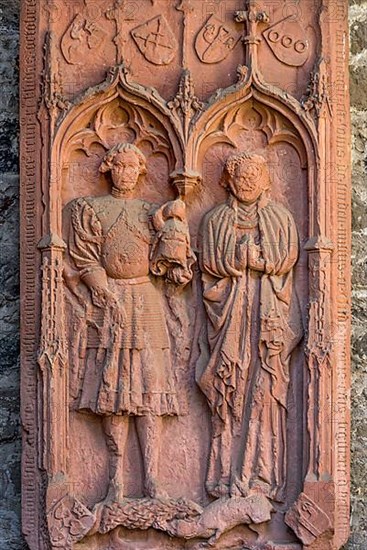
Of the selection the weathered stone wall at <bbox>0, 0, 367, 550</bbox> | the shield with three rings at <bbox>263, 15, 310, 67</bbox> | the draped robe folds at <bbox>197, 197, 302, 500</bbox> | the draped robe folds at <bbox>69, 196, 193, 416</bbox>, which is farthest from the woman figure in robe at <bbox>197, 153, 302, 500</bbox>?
the shield with three rings at <bbox>263, 15, 310, 67</bbox>

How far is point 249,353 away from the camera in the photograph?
5980 millimetres

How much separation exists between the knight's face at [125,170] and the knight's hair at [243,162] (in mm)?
380

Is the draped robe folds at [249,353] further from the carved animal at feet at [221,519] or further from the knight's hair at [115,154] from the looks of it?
the knight's hair at [115,154]

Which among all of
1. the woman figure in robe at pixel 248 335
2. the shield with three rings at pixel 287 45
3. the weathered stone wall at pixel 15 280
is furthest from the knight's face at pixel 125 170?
the shield with three rings at pixel 287 45

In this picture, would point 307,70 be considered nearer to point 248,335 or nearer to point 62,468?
point 248,335

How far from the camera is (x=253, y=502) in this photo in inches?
234

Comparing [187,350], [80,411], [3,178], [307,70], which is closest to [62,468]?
[80,411]

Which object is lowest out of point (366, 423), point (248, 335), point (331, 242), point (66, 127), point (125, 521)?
point (125, 521)

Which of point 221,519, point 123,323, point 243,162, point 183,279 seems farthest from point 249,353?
point 243,162

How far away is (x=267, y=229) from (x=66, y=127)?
0.97 meters

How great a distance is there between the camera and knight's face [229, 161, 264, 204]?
19.7 feet

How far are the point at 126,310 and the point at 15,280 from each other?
56 centimetres

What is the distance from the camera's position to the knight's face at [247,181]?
19.7 ft

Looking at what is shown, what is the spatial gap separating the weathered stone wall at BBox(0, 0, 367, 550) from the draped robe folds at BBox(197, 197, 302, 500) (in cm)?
36
